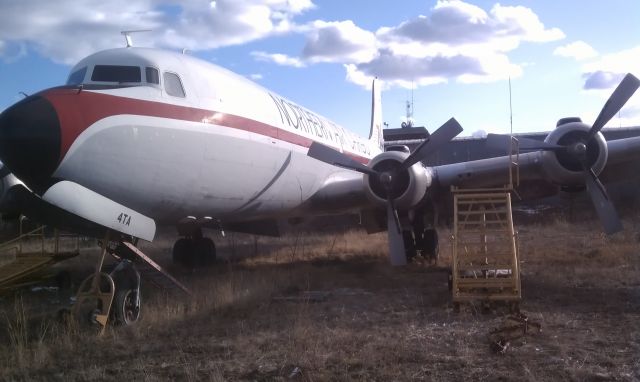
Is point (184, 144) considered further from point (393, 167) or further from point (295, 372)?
point (393, 167)

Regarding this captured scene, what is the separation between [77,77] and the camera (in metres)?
7.98

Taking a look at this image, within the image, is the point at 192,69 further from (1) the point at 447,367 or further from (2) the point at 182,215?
(1) the point at 447,367

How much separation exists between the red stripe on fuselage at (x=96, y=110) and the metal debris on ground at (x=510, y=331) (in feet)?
15.8

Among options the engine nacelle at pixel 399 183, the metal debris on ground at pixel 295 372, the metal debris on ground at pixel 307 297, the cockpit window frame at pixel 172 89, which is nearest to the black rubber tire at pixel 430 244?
the engine nacelle at pixel 399 183

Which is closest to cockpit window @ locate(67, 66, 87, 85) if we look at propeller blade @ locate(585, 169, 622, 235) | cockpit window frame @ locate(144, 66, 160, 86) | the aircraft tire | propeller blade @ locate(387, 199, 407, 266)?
cockpit window frame @ locate(144, 66, 160, 86)

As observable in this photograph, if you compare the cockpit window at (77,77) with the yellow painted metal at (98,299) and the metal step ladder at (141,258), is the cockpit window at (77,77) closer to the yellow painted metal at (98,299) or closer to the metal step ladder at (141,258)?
the yellow painted metal at (98,299)

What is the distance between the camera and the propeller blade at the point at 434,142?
11383 mm

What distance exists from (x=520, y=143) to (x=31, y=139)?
321 inches

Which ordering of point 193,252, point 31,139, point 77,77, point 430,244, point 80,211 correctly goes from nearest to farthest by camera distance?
point 31,139
point 80,211
point 77,77
point 430,244
point 193,252

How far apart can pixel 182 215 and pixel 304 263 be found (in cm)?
666

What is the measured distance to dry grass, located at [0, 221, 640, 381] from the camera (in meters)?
5.18

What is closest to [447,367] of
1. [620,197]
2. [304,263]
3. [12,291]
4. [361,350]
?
[361,350]

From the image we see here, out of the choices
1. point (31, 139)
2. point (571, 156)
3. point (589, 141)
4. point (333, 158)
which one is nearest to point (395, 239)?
point (333, 158)

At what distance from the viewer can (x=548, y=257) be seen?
14.1 m
